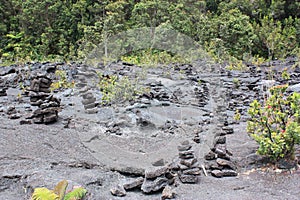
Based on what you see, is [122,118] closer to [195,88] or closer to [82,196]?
[195,88]

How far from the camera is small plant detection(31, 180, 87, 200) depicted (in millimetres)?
2909

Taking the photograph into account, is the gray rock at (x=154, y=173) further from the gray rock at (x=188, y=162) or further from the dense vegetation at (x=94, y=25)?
the dense vegetation at (x=94, y=25)

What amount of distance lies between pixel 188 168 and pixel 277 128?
1.25 meters

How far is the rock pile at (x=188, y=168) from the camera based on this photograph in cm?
377

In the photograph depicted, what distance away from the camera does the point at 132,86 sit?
796 cm

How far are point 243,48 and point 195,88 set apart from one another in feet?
52.4

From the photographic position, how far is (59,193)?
9.95 ft

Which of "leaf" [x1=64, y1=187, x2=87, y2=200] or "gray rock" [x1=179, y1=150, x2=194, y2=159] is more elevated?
"leaf" [x1=64, y1=187, x2=87, y2=200]

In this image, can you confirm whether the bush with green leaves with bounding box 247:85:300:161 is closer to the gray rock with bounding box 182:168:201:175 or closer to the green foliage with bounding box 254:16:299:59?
the gray rock with bounding box 182:168:201:175

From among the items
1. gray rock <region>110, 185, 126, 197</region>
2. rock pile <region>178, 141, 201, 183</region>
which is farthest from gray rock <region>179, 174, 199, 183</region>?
gray rock <region>110, 185, 126, 197</region>

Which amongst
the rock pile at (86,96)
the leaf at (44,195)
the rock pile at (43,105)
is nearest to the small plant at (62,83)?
the rock pile at (43,105)

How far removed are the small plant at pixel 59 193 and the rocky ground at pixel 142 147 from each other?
22cm

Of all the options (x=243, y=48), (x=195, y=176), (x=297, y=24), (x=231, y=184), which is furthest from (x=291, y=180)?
(x=297, y=24)

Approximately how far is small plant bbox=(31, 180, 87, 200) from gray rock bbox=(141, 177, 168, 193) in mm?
635
